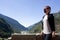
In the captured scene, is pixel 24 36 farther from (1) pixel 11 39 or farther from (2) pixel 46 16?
(2) pixel 46 16

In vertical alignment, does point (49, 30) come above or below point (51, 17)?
below

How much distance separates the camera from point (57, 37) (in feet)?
23.2

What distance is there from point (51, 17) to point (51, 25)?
24cm

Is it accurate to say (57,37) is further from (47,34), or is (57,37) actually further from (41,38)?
(47,34)

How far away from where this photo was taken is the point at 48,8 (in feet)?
19.8

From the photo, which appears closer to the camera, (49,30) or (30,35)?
(49,30)

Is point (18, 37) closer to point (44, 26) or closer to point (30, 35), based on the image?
point (30, 35)

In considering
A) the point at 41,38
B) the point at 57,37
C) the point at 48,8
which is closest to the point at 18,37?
the point at 41,38

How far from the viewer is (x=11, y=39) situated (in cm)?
742

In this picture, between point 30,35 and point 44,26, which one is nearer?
point 44,26

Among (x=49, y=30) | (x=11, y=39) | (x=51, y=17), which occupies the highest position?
(x=51, y=17)

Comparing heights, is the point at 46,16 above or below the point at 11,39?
above

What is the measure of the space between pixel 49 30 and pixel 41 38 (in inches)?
45.4

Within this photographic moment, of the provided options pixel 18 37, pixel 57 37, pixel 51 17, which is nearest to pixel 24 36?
pixel 18 37
